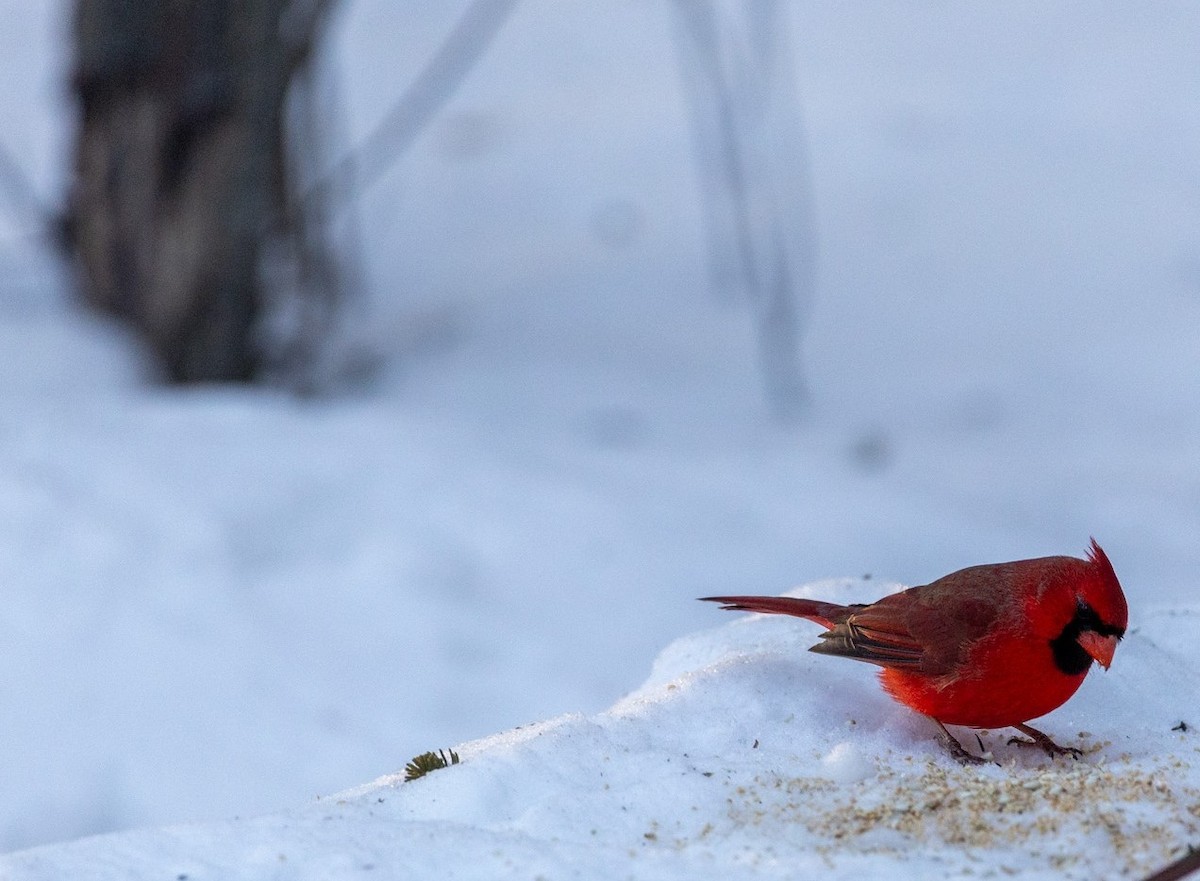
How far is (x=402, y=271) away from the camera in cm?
706

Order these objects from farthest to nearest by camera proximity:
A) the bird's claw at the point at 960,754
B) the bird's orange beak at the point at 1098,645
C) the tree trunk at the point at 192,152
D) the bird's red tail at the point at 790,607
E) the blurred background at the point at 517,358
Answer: the tree trunk at the point at 192,152
the blurred background at the point at 517,358
the bird's red tail at the point at 790,607
the bird's claw at the point at 960,754
the bird's orange beak at the point at 1098,645

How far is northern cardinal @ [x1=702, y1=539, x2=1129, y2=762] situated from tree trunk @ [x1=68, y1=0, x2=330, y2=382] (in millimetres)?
3664

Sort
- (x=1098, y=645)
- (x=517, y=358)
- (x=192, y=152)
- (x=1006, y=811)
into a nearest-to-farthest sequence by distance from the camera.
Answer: (x=1006, y=811) < (x=1098, y=645) < (x=192, y=152) < (x=517, y=358)

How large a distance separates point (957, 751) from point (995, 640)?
209mm

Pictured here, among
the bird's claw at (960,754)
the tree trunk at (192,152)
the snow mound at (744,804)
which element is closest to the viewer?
the snow mound at (744,804)

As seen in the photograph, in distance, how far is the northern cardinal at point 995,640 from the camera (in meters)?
2.09

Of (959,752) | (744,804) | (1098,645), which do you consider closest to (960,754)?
(959,752)

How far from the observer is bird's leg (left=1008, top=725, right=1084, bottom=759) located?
2.18 metres

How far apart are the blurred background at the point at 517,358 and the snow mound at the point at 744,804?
88 centimetres

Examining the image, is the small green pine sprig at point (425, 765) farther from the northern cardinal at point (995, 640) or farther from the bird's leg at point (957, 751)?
the bird's leg at point (957, 751)

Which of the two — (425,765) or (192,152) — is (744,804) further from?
(192,152)

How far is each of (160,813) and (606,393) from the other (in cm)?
289

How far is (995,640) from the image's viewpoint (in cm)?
213

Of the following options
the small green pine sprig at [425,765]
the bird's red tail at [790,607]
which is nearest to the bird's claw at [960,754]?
the bird's red tail at [790,607]
